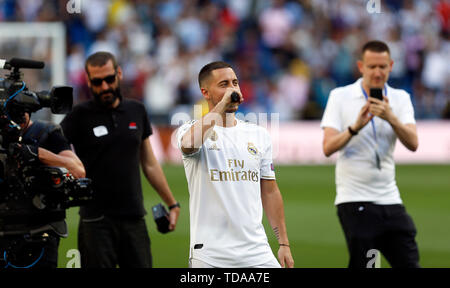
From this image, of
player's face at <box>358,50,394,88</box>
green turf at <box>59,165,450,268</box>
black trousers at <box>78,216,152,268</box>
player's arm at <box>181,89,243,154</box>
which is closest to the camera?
player's arm at <box>181,89,243,154</box>

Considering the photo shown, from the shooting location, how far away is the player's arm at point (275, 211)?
546cm

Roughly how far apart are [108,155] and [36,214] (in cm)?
163

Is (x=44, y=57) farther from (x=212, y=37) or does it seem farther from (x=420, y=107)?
(x=420, y=107)

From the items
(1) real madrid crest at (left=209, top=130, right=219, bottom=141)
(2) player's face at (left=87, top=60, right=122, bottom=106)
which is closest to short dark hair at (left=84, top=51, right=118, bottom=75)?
(2) player's face at (left=87, top=60, right=122, bottom=106)

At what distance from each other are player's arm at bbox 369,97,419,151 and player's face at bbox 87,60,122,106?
2179 millimetres

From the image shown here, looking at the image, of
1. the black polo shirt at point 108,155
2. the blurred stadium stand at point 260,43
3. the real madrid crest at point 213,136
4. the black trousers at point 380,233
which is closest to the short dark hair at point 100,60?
the black polo shirt at point 108,155

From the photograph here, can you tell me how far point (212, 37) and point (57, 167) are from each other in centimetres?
1914

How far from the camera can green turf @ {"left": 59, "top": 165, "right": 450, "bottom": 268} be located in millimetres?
10461

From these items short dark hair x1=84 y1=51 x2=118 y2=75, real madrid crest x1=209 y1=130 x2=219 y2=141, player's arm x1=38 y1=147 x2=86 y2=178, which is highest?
short dark hair x1=84 y1=51 x2=118 y2=75

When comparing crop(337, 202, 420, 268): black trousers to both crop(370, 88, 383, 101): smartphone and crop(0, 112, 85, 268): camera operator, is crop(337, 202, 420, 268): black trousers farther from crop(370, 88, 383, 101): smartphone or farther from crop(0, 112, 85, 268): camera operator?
crop(0, 112, 85, 268): camera operator

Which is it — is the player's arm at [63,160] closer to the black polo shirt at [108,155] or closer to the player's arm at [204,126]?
the player's arm at [204,126]

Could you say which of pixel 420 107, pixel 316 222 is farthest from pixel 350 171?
pixel 420 107

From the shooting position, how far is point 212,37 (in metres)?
24.1

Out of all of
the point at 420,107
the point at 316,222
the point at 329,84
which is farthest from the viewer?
the point at 329,84
